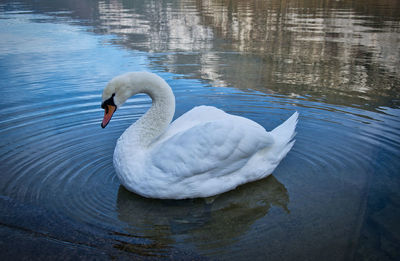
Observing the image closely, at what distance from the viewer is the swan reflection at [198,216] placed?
11.7 feet

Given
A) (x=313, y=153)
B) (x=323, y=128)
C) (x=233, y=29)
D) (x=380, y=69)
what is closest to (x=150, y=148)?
(x=313, y=153)

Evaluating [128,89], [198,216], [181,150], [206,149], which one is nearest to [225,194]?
[198,216]

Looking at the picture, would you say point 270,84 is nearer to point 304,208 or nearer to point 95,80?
point 95,80

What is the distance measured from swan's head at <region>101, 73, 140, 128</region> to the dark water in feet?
3.05

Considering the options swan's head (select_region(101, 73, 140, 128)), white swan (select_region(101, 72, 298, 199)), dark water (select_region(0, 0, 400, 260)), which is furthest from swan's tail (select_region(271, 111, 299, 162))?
swan's head (select_region(101, 73, 140, 128))

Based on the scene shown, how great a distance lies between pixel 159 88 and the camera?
4.45 metres

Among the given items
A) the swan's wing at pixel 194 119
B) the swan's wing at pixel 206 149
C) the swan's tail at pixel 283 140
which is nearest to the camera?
the swan's wing at pixel 206 149

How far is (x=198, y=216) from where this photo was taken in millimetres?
3979

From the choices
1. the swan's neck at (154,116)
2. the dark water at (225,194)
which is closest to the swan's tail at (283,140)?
the dark water at (225,194)

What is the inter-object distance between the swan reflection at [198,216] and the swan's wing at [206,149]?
0.37m

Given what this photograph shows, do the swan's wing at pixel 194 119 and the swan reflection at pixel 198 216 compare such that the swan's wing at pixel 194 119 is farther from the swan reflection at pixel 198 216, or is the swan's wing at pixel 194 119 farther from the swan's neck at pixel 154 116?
the swan reflection at pixel 198 216

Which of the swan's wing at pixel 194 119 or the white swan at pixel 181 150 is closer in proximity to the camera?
the white swan at pixel 181 150

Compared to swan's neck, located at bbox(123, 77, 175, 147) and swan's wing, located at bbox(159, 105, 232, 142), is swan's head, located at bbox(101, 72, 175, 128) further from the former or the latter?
swan's wing, located at bbox(159, 105, 232, 142)

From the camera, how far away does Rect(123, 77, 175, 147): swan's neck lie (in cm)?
438
